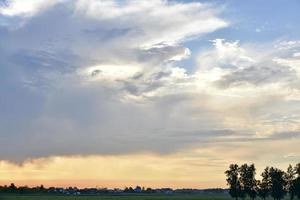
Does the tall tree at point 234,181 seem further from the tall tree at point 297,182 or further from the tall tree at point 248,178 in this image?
the tall tree at point 297,182

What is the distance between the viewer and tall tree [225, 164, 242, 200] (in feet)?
531

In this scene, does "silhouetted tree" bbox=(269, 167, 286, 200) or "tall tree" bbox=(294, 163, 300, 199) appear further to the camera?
"silhouetted tree" bbox=(269, 167, 286, 200)

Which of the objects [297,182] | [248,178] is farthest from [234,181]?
[297,182]

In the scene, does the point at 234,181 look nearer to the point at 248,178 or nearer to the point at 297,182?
the point at 248,178

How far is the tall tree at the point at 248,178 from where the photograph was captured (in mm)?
162375

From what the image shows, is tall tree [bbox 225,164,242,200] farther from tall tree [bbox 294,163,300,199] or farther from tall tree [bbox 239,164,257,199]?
tall tree [bbox 294,163,300,199]

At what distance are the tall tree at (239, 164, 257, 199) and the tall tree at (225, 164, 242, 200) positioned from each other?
127 cm

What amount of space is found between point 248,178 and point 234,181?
4286 mm

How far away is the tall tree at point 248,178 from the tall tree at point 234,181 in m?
1.27

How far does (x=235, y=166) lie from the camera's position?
16275 centimetres

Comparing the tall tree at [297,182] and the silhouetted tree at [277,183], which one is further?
the silhouetted tree at [277,183]

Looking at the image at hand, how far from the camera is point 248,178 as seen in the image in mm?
162625

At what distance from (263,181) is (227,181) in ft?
38.2

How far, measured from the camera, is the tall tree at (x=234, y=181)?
16175cm
